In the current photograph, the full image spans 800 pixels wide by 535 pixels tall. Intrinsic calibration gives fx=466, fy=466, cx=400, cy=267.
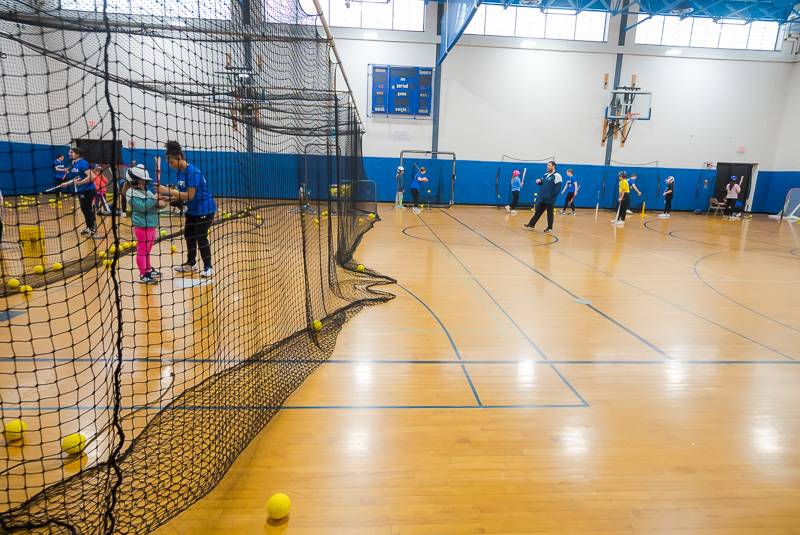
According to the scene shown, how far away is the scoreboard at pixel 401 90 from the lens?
17.7 m

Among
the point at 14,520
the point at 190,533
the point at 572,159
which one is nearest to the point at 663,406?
the point at 190,533

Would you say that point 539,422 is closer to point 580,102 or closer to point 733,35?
point 580,102

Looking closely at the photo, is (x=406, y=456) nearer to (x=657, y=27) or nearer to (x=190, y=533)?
(x=190, y=533)

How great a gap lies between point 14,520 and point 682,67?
23074 mm

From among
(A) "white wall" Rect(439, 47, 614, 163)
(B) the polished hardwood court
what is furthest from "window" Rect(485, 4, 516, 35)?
(B) the polished hardwood court

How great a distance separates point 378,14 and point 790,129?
56.8 feet

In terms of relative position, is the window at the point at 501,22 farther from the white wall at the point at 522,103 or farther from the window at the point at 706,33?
the window at the point at 706,33

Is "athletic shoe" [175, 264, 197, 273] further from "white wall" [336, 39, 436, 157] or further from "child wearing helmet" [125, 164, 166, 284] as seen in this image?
"white wall" [336, 39, 436, 157]

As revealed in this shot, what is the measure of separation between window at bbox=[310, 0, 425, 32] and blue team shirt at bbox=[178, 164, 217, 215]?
564 inches

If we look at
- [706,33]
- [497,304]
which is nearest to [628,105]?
[706,33]

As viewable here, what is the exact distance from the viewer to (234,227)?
1028cm

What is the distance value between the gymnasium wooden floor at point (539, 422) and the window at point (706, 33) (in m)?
16.2

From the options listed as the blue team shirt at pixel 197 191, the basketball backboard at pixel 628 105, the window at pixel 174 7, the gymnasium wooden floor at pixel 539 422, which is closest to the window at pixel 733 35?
the basketball backboard at pixel 628 105

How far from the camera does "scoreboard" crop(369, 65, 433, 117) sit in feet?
58.2
